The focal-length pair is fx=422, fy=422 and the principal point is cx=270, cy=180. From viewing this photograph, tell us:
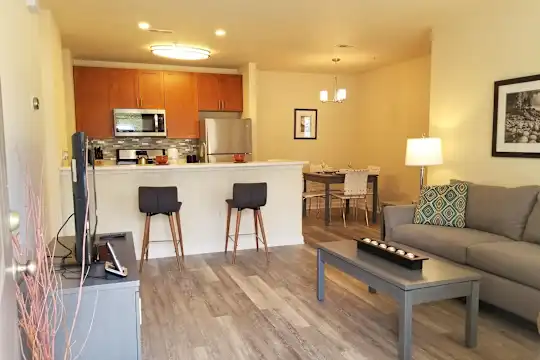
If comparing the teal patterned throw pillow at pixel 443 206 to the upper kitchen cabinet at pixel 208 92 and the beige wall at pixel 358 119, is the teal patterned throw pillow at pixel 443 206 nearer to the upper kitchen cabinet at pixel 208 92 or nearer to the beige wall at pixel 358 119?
the beige wall at pixel 358 119

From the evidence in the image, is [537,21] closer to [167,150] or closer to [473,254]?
[473,254]

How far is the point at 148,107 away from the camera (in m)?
6.56

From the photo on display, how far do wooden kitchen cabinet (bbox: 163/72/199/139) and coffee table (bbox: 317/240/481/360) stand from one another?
4547mm

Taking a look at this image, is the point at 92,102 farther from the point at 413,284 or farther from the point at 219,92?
the point at 413,284

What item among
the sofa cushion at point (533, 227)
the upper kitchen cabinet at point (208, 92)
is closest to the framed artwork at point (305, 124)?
the upper kitchen cabinet at point (208, 92)

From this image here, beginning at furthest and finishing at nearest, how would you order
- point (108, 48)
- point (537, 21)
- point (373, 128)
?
point (373, 128)
point (108, 48)
point (537, 21)

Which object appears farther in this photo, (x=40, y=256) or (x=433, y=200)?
(x=433, y=200)

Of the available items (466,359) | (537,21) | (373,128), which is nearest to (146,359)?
(466,359)

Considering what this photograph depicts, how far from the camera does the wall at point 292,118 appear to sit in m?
7.45

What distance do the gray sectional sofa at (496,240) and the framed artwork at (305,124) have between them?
3.91m

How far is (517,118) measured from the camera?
3750 millimetres

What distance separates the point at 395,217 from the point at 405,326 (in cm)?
177

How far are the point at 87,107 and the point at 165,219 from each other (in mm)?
2697

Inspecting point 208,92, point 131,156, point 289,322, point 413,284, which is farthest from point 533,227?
point 131,156
